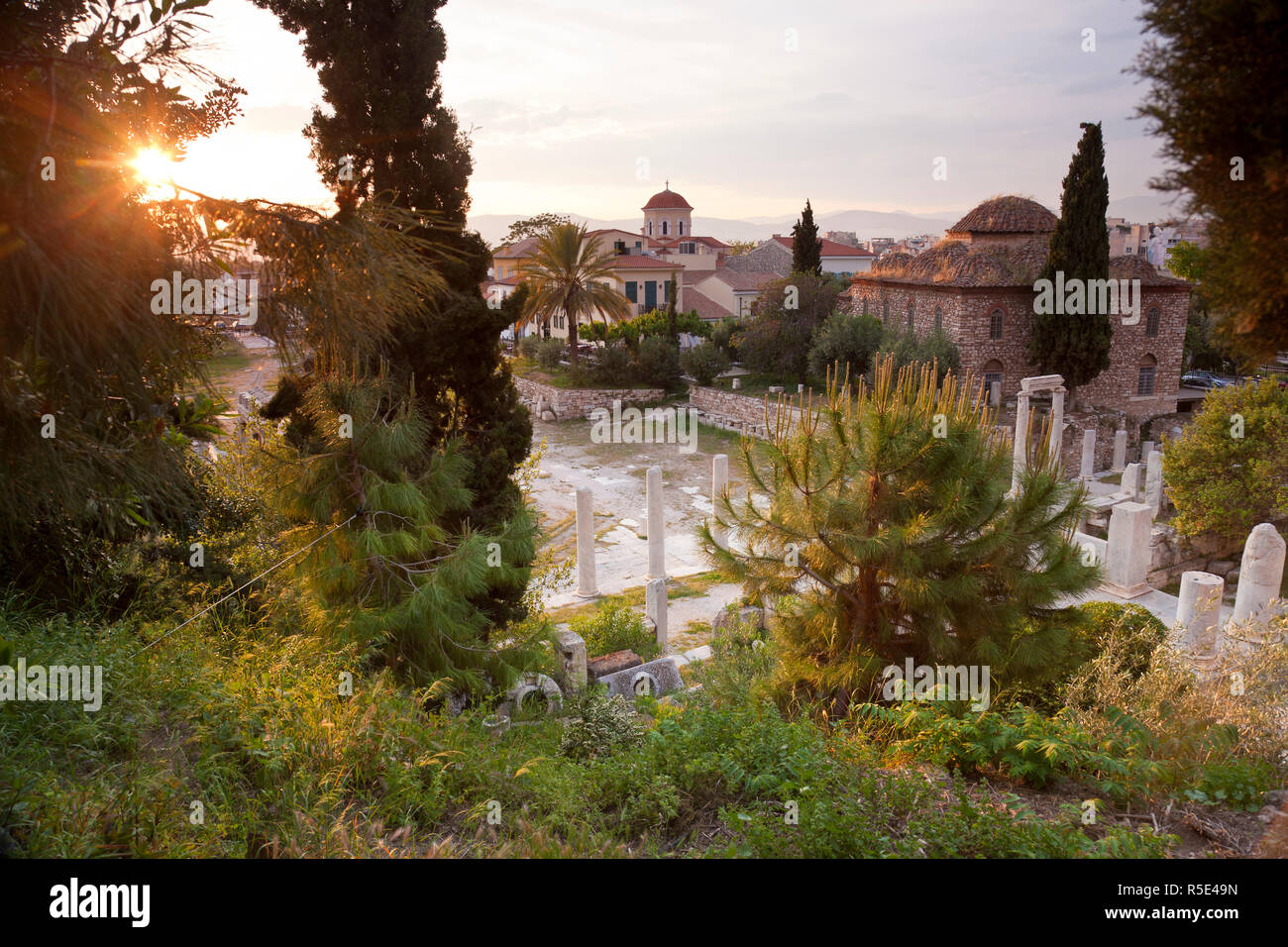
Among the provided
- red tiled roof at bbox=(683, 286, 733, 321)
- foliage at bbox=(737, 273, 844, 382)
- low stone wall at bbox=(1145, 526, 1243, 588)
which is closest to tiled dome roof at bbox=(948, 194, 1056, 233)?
foliage at bbox=(737, 273, 844, 382)

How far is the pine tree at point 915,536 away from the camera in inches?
252

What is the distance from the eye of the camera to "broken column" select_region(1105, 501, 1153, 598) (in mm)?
13469

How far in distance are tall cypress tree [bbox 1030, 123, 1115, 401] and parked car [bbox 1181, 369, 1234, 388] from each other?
988 centimetres

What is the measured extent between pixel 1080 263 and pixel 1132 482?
8211mm

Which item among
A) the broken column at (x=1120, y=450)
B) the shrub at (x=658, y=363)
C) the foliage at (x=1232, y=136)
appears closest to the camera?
the foliage at (x=1232, y=136)

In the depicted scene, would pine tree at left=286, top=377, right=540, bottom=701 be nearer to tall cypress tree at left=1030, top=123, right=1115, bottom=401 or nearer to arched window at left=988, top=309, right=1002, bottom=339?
tall cypress tree at left=1030, top=123, right=1115, bottom=401

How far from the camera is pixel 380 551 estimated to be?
626 centimetres

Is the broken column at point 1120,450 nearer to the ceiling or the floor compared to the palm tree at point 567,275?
nearer to the floor

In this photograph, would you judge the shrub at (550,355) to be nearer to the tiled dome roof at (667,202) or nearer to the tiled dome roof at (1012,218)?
the tiled dome roof at (1012,218)

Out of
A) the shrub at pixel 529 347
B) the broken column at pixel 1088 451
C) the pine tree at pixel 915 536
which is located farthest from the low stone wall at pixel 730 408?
the pine tree at pixel 915 536

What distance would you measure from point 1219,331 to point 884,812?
2.70m

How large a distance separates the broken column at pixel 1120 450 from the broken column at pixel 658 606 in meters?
17.9

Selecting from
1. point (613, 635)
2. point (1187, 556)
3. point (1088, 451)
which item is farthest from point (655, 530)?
point (1088, 451)

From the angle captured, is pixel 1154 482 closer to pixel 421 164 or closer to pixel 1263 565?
pixel 1263 565
